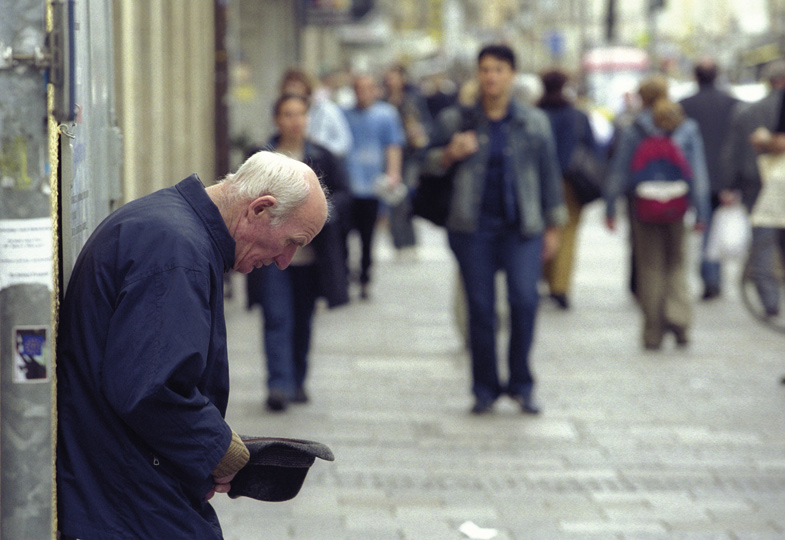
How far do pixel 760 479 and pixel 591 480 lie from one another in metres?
0.78

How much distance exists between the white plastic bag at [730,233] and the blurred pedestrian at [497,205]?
4.05 meters

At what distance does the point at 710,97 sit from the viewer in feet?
40.1

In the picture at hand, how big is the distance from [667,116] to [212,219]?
23.1ft

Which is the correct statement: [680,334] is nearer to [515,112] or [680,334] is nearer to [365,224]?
[515,112]

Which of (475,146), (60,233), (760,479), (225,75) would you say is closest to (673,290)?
(475,146)

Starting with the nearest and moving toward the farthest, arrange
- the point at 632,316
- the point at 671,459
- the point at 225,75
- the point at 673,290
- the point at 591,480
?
the point at 591,480 → the point at 671,459 → the point at 673,290 → the point at 632,316 → the point at 225,75

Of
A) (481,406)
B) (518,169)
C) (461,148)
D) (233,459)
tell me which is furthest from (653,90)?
(233,459)

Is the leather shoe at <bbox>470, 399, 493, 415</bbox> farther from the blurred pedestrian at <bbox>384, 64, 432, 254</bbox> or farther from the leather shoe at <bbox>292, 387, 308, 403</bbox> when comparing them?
the blurred pedestrian at <bbox>384, 64, 432, 254</bbox>

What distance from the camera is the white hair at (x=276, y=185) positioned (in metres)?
2.85

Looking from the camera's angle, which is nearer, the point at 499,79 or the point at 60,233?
the point at 60,233

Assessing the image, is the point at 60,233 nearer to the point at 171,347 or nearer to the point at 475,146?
the point at 171,347

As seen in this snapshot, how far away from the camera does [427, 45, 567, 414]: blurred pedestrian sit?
23.6ft

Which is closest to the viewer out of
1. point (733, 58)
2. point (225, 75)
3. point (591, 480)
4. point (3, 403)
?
point (3, 403)

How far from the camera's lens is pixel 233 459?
282 centimetres
